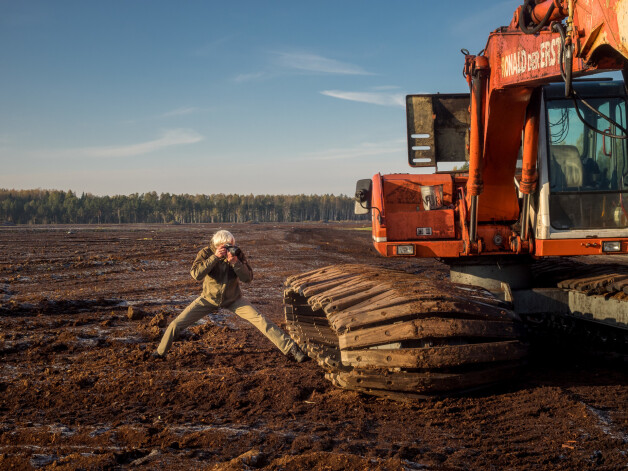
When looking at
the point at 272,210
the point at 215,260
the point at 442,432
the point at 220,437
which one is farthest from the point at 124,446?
the point at 272,210

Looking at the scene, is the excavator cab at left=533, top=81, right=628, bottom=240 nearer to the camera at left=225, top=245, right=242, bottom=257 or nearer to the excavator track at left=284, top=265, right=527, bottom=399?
the excavator track at left=284, top=265, right=527, bottom=399

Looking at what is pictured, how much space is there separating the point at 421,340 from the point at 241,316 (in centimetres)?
299

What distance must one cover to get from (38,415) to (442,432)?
339 centimetres

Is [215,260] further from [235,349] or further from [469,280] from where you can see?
[469,280]

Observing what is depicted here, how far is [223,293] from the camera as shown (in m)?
6.93

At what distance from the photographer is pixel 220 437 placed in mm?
4273

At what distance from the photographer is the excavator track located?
443 centimetres

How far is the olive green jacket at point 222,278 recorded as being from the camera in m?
6.77

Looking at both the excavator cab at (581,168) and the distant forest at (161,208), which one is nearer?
the excavator cab at (581,168)

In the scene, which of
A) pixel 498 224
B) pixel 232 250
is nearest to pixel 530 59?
pixel 498 224

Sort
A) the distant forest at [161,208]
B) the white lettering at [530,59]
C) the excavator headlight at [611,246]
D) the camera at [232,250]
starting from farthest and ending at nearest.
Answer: the distant forest at [161,208] → the camera at [232,250] → the excavator headlight at [611,246] → the white lettering at [530,59]

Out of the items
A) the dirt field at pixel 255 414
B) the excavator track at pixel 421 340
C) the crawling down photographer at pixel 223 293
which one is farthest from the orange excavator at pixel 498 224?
the crawling down photographer at pixel 223 293

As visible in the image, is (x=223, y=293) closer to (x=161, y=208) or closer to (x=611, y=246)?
(x=611, y=246)

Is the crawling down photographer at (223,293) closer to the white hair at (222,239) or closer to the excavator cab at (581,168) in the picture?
the white hair at (222,239)
